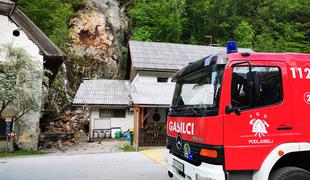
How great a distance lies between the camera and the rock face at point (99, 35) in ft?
94.0

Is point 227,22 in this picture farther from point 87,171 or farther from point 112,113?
point 87,171

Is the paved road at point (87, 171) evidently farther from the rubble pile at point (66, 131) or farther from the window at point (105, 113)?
the window at point (105, 113)

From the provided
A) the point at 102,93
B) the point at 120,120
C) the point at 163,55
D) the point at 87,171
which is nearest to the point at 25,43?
the point at 102,93

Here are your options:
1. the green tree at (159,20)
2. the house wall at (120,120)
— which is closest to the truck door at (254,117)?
the house wall at (120,120)

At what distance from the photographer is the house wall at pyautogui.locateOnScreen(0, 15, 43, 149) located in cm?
1486

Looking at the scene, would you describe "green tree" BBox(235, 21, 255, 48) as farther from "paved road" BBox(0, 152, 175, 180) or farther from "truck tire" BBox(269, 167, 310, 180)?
"truck tire" BBox(269, 167, 310, 180)

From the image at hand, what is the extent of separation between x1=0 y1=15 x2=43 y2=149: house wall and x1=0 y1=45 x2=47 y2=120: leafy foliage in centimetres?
66

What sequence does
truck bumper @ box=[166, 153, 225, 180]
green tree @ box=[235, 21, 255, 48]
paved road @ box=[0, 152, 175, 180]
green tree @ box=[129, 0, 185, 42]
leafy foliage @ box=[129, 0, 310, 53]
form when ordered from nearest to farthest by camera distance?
truck bumper @ box=[166, 153, 225, 180], paved road @ box=[0, 152, 175, 180], green tree @ box=[235, 21, 255, 48], leafy foliage @ box=[129, 0, 310, 53], green tree @ box=[129, 0, 185, 42]

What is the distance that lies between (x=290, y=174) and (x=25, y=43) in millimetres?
→ 15748

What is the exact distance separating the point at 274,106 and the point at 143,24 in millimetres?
30755

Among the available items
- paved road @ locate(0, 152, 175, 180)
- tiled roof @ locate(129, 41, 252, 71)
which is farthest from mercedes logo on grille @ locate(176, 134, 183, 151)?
tiled roof @ locate(129, 41, 252, 71)

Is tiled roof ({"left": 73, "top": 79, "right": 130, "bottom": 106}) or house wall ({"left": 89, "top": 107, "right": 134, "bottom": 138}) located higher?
tiled roof ({"left": 73, "top": 79, "right": 130, "bottom": 106})

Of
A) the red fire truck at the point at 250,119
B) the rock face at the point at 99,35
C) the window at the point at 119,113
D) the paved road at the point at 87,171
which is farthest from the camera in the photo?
the rock face at the point at 99,35

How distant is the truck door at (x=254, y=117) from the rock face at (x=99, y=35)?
25.1 metres
